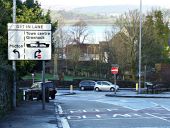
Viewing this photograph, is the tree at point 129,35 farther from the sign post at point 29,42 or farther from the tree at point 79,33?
the sign post at point 29,42

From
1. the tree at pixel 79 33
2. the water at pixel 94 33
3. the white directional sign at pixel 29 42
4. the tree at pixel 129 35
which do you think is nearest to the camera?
the white directional sign at pixel 29 42

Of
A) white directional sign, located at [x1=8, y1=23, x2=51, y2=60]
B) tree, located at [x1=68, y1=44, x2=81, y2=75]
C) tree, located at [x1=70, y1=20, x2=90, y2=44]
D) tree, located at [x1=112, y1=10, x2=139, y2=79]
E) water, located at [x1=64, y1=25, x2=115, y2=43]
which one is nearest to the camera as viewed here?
white directional sign, located at [x1=8, y1=23, x2=51, y2=60]

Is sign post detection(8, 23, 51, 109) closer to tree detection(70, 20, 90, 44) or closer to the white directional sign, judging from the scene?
the white directional sign

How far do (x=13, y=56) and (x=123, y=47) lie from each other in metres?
46.7

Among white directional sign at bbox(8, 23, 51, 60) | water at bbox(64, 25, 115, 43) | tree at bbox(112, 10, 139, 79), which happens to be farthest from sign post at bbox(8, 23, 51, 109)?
water at bbox(64, 25, 115, 43)

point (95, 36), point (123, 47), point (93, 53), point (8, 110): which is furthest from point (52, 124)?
point (95, 36)

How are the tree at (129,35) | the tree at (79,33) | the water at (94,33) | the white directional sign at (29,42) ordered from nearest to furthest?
the white directional sign at (29,42) → the tree at (129,35) → the water at (94,33) → the tree at (79,33)

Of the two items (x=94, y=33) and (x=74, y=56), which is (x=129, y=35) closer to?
(x=74, y=56)

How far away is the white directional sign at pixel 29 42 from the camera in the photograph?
23406 mm

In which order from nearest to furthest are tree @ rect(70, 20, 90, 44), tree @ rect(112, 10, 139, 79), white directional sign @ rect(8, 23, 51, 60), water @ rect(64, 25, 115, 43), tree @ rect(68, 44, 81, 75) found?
white directional sign @ rect(8, 23, 51, 60)
tree @ rect(112, 10, 139, 79)
tree @ rect(68, 44, 81, 75)
water @ rect(64, 25, 115, 43)
tree @ rect(70, 20, 90, 44)

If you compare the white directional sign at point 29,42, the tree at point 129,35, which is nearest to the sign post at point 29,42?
the white directional sign at point 29,42

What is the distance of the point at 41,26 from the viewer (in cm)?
2347

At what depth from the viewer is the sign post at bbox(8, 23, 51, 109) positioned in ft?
76.8

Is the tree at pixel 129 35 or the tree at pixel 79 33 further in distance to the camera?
the tree at pixel 79 33
